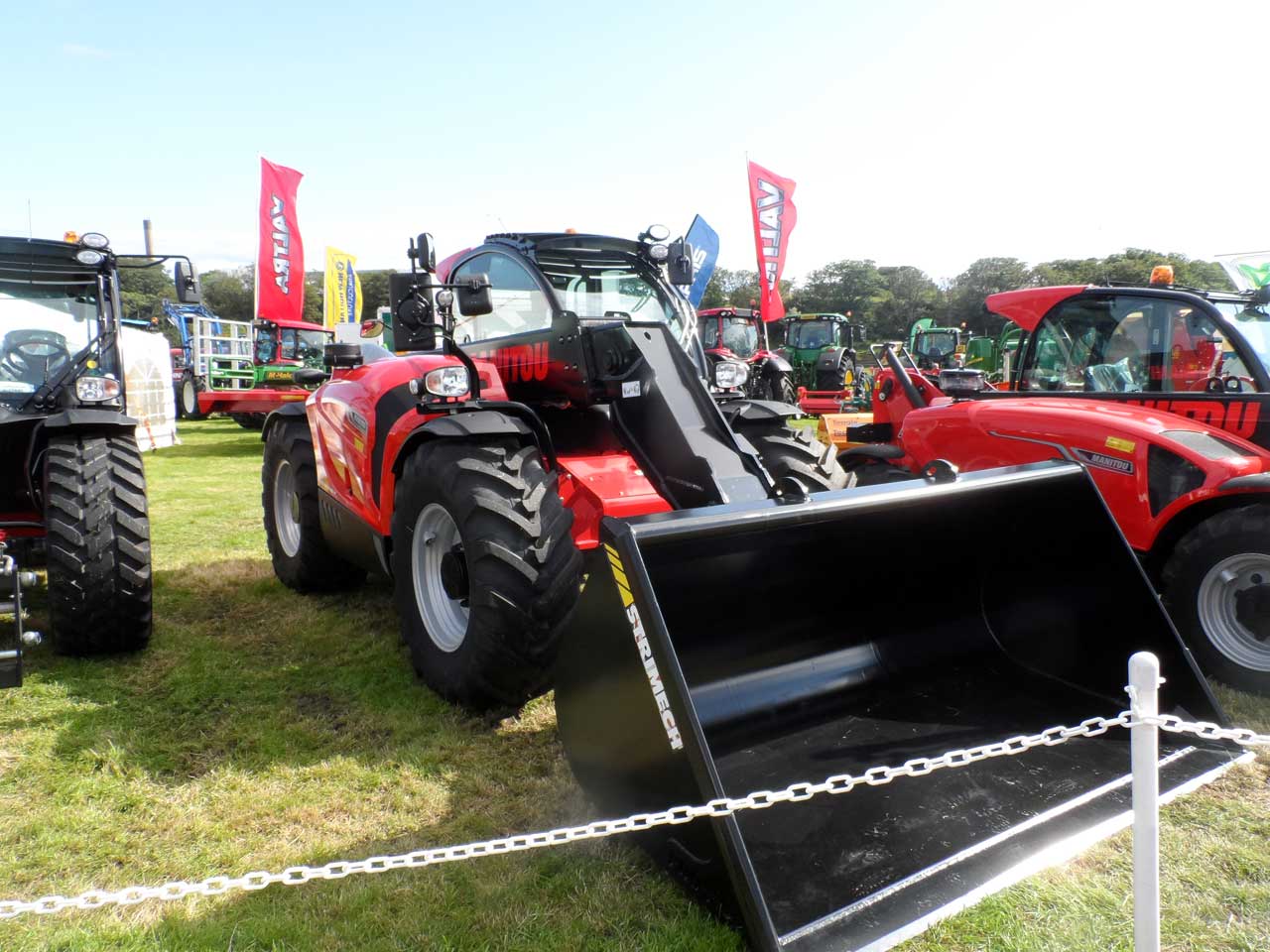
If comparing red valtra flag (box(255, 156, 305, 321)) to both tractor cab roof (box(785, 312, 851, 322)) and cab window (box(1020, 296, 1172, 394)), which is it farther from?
cab window (box(1020, 296, 1172, 394))

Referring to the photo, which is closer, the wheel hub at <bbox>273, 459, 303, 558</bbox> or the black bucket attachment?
the black bucket attachment

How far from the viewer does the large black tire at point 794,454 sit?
371cm

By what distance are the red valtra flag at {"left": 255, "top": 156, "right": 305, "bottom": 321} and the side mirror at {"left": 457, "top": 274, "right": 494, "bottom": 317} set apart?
42.9 ft

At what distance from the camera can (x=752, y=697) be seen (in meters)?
2.84

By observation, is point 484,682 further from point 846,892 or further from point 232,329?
point 232,329

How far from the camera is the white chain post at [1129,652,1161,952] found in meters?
1.69

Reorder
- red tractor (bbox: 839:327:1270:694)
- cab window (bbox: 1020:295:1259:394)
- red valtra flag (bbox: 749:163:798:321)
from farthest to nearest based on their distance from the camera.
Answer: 1. red valtra flag (bbox: 749:163:798:321)
2. cab window (bbox: 1020:295:1259:394)
3. red tractor (bbox: 839:327:1270:694)

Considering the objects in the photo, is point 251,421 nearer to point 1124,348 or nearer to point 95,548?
point 95,548

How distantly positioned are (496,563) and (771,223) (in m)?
14.8

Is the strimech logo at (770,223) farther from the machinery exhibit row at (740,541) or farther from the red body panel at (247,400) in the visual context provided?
the machinery exhibit row at (740,541)

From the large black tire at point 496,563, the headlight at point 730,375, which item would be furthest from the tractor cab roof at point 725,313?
the large black tire at point 496,563

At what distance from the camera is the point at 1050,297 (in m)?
4.99

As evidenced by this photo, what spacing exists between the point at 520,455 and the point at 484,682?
0.83 m

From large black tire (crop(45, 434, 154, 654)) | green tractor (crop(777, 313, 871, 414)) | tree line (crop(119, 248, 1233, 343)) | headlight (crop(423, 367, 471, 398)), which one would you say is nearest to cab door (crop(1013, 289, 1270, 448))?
headlight (crop(423, 367, 471, 398))
